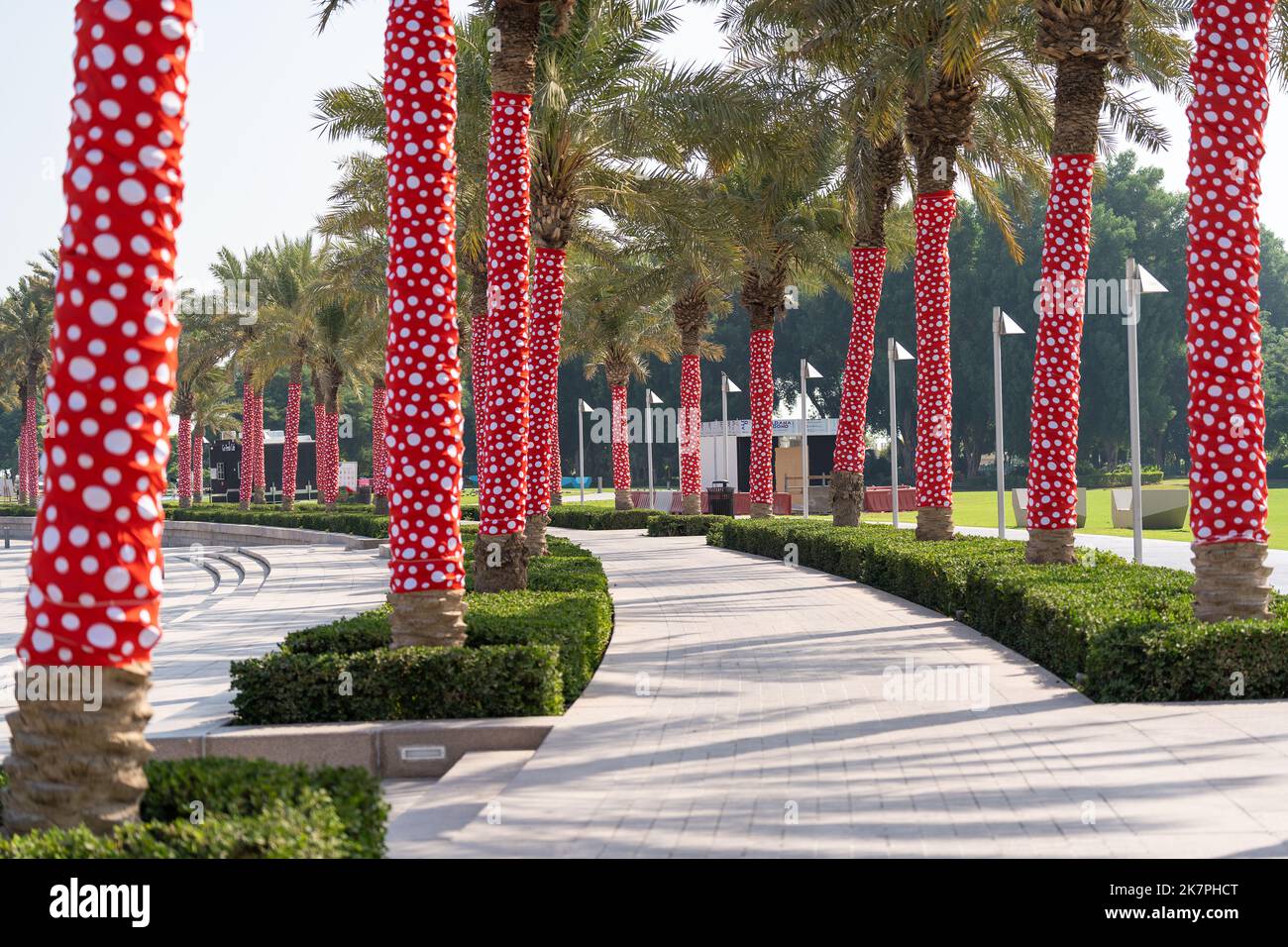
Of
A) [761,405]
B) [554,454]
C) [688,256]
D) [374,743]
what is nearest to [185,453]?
[554,454]

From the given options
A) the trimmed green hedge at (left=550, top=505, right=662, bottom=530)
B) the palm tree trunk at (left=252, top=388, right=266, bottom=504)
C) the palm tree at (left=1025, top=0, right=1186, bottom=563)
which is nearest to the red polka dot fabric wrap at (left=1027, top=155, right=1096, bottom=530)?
the palm tree at (left=1025, top=0, right=1186, bottom=563)

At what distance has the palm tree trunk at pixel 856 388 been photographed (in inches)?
1041

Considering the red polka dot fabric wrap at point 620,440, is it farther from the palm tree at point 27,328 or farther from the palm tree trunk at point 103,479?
the palm tree trunk at point 103,479

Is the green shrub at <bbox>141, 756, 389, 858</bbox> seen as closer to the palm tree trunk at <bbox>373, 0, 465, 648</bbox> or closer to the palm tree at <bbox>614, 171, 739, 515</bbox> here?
the palm tree trunk at <bbox>373, 0, 465, 648</bbox>

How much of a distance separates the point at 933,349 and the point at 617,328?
2534 centimetres

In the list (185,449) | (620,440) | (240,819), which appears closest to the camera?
(240,819)

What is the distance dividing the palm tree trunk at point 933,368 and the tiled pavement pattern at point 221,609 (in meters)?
8.55

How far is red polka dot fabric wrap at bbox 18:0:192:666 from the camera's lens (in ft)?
18.4

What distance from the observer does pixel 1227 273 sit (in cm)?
1151

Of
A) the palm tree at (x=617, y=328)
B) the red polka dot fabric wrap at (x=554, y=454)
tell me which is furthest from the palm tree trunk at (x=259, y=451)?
the red polka dot fabric wrap at (x=554, y=454)

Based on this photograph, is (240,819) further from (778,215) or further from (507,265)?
(778,215)

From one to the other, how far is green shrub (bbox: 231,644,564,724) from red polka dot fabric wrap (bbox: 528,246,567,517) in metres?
10.3

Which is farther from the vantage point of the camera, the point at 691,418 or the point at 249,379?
the point at 249,379

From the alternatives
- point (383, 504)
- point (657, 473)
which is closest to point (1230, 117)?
point (383, 504)
